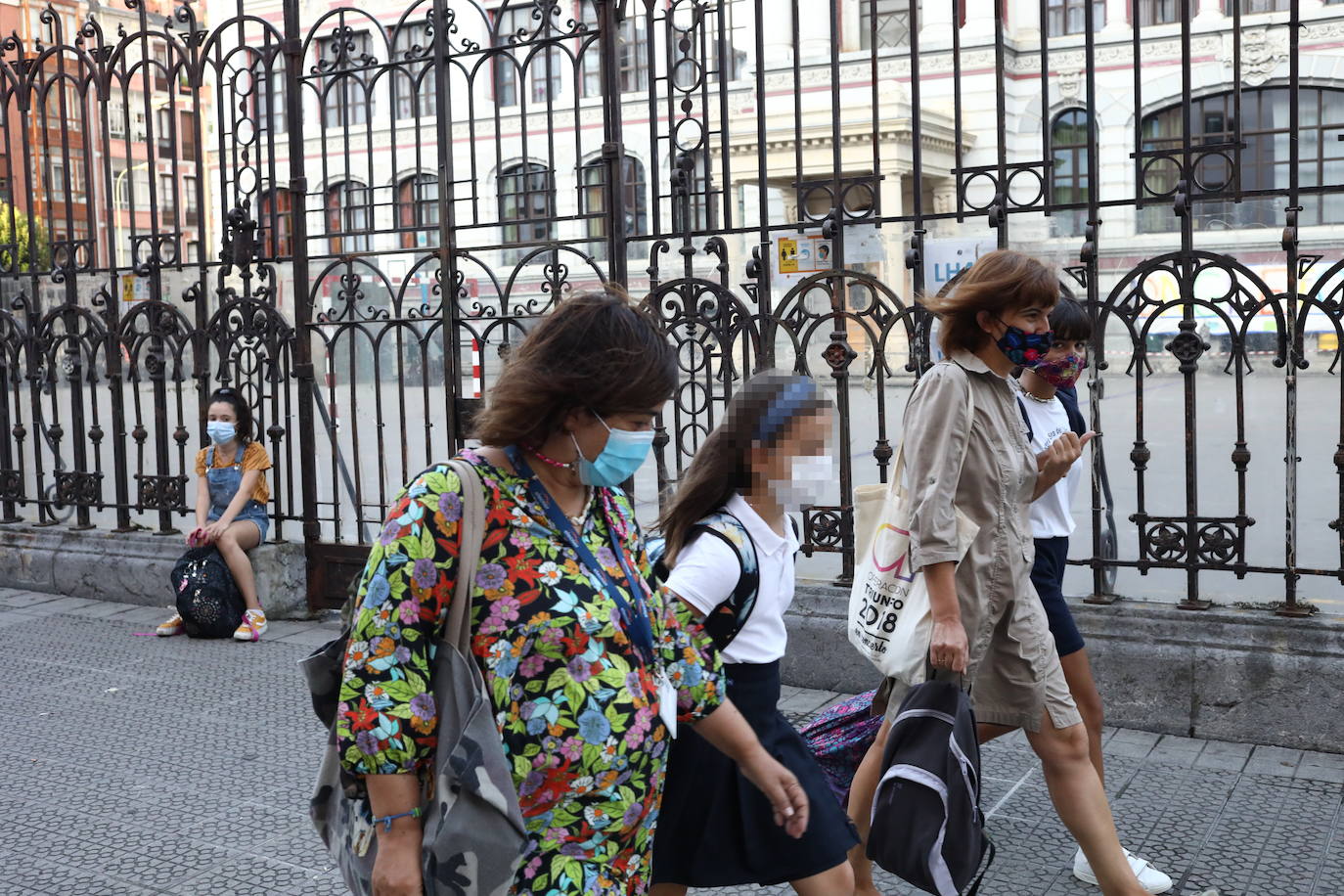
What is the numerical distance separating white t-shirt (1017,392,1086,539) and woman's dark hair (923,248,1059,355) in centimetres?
41

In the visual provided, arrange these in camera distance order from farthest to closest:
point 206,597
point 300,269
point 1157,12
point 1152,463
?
point 1157,12 → point 1152,463 → point 300,269 → point 206,597

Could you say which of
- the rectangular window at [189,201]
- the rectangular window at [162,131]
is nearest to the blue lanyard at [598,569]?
the rectangular window at [162,131]

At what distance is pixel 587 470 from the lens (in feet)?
7.71

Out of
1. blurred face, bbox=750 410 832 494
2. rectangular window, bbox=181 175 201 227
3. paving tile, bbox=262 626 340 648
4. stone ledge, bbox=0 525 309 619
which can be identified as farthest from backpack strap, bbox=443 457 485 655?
rectangular window, bbox=181 175 201 227

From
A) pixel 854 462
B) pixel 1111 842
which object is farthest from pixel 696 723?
pixel 854 462

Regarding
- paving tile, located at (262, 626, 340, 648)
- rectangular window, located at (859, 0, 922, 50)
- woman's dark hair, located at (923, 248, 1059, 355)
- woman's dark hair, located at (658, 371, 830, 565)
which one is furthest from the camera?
rectangular window, located at (859, 0, 922, 50)

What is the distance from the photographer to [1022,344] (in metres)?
3.65

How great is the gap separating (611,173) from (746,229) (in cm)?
81

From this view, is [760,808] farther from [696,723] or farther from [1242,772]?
[1242,772]

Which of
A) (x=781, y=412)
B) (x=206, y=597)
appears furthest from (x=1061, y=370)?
(x=206, y=597)

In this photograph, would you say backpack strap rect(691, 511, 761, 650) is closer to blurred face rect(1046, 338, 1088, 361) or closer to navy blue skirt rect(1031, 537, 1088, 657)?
navy blue skirt rect(1031, 537, 1088, 657)

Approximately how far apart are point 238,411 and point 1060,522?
5.20 metres

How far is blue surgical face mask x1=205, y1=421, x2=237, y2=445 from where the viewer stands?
7672mm

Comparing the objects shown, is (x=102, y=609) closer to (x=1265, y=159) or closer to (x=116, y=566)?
(x=116, y=566)
